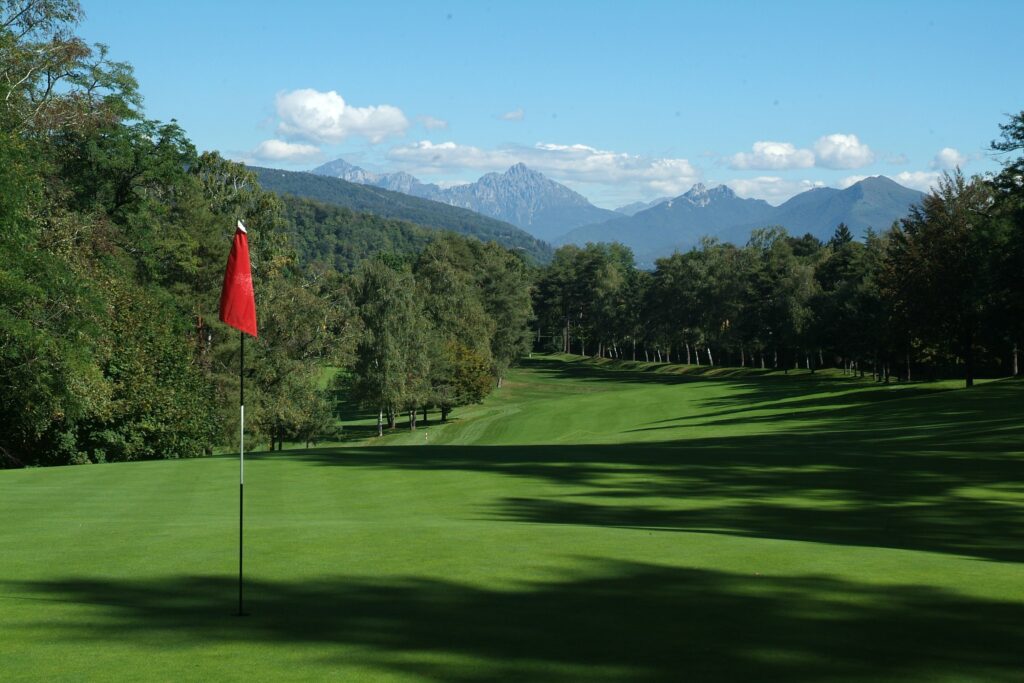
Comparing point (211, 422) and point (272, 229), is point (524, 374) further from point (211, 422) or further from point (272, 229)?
point (211, 422)

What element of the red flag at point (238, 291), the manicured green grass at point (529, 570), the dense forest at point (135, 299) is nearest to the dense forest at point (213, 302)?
the dense forest at point (135, 299)

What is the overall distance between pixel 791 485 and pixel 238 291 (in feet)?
42.5

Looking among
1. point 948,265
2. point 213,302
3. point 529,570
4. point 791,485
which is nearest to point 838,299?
point 948,265

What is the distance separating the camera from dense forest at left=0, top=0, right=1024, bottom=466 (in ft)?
112

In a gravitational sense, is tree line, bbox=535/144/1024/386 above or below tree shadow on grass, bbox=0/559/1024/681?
above

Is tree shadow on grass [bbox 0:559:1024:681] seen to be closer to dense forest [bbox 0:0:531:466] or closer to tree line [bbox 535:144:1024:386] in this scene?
dense forest [bbox 0:0:531:466]

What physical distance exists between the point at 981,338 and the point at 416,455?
1900 inches

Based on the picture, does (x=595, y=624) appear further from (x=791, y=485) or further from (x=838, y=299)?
(x=838, y=299)

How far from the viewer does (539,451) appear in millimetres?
28484

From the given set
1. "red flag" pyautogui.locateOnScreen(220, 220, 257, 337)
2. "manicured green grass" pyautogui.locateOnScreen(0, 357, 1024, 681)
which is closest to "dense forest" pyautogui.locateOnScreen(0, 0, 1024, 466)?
"manicured green grass" pyautogui.locateOnScreen(0, 357, 1024, 681)

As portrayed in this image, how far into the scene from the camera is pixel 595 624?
880cm

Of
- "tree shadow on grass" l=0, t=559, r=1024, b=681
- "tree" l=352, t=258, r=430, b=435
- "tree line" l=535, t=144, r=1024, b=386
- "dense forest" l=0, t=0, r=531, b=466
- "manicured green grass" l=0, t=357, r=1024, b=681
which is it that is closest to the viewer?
"tree shadow on grass" l=0, t=559, r=1024, b=681

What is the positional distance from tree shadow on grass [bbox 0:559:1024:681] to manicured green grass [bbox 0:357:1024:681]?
0.03 metres

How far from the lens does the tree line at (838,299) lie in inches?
2169
